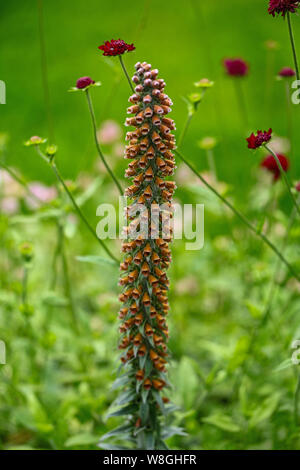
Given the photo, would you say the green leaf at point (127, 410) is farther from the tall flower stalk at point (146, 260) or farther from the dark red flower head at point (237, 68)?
the dark red flower head at point (237, 68)

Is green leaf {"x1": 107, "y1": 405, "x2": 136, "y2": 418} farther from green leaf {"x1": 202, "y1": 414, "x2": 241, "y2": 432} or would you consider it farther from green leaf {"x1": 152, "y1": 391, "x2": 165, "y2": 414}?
green leaf {"x1": 202, "y1": 414, "x2": 241, "y2": 432}

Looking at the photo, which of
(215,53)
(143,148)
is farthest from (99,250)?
(215,53)

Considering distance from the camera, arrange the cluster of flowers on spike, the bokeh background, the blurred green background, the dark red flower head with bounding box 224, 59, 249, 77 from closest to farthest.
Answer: the cluster of flowers on spike → the bokeh background → the dark red flower head with bounding box 224, 59, 249, 77 → the blurred green background

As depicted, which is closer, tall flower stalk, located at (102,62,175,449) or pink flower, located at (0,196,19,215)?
tall flower stalk, located at (102,62,175,449)

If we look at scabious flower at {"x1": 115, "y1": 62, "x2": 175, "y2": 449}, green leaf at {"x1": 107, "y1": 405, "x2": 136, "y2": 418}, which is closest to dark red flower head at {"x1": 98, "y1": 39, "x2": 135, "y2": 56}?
scabious flower at {"x1": 115, "y1": 62, "x2": 175, "y2": 449}

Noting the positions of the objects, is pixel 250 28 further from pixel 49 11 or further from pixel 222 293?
pixel 222 293

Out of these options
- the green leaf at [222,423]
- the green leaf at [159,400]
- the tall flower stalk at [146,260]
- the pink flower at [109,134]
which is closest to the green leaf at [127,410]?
the tall flower stalk at [146,260]

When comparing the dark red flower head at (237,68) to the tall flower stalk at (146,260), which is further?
the dark red flower head at (237,68)
